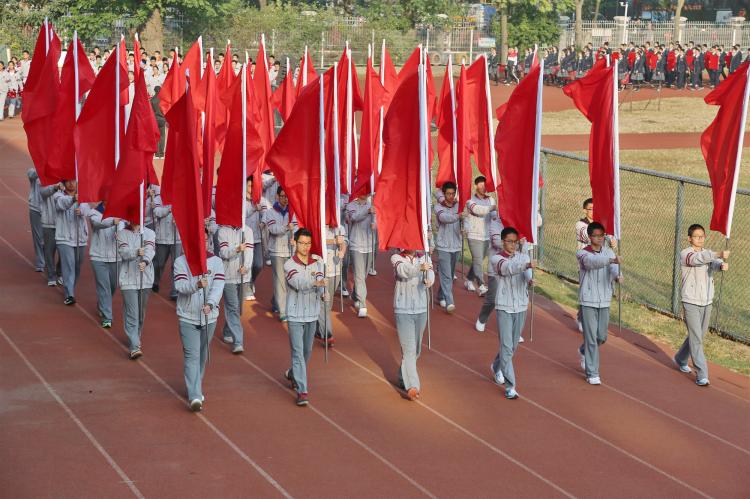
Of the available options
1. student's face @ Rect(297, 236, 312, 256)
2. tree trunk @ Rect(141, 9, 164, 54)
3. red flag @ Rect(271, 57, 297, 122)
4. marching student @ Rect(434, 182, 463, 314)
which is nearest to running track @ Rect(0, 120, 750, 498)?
marching student @ Rect(434, 182, 463, 314)

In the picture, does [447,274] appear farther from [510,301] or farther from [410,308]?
[410,308]

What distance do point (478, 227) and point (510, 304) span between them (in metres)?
4.36

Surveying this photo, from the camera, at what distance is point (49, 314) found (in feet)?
52.6

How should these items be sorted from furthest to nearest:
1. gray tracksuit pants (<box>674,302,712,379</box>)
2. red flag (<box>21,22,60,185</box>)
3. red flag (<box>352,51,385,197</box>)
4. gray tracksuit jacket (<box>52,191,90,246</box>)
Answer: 1. red flag (<box>352,51,385,197</box>)
2. red flag (<box>21,22,60,185</box>)
3. gray tracksuit jacket (<box>52,191,90,246</box>)
4. gray tracksuit pants (<box>674,302,712,379</box>)

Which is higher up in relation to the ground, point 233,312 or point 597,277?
point 597,277

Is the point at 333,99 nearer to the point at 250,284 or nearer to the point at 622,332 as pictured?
the point at 250,284

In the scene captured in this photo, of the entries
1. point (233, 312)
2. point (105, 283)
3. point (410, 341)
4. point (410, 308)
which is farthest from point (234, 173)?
point (410, 341)

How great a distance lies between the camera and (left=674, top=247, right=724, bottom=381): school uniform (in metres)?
13.8

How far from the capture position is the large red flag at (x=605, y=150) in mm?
14211

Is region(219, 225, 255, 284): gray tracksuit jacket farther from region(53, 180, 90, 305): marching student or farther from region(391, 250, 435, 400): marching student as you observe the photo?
region(391, 250, 435, 400): marching student

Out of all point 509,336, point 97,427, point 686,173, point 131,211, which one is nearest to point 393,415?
point 509,336

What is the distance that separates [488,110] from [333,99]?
10.1ft

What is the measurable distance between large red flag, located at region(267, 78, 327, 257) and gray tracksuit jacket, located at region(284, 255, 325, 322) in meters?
0.90

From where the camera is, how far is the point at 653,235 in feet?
76.0
